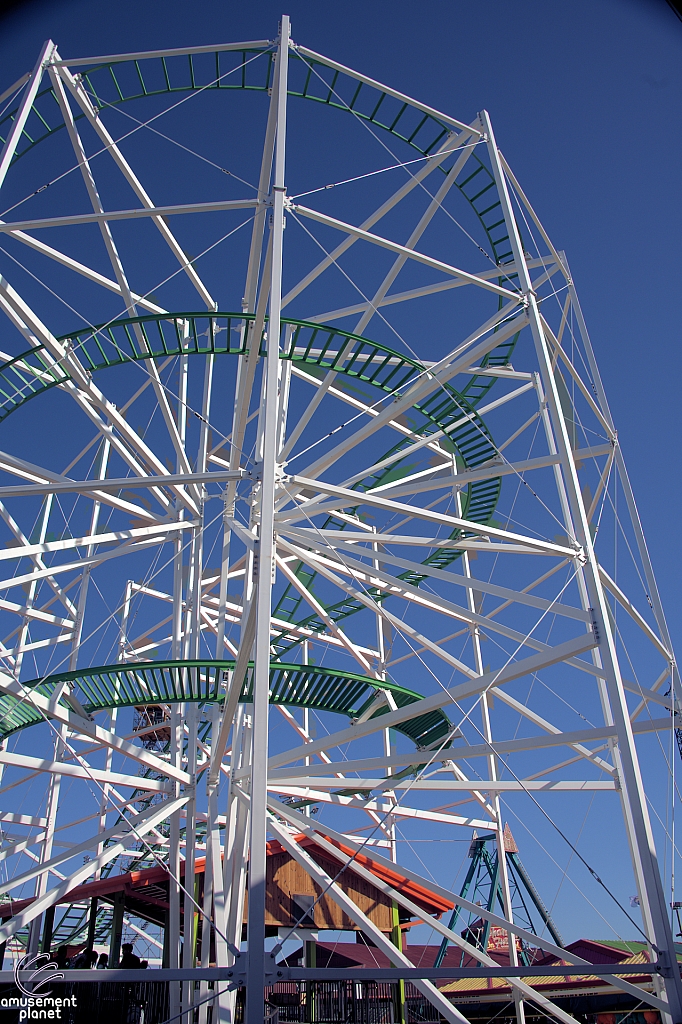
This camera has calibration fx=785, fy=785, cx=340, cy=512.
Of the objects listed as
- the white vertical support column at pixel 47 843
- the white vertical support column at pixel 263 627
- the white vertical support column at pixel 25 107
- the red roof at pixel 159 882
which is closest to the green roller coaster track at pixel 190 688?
the white vertical support column at pixel 47 843

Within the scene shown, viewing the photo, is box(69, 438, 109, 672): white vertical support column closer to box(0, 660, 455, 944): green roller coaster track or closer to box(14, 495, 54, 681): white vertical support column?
box(14, 495, 54, 681): white vertical support column

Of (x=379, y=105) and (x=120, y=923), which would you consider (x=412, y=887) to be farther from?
(x=379, y=105)

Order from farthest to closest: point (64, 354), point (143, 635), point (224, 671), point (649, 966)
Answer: point (143, 635) < point (224, 671) < point (64, 354) < point (649, 966)

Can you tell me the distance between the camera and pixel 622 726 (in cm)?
730

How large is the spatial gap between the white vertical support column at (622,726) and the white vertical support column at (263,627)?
10.5 ft

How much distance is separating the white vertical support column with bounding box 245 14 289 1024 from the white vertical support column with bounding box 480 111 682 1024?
319cm

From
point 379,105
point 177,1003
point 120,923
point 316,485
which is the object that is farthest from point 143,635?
point 379,105

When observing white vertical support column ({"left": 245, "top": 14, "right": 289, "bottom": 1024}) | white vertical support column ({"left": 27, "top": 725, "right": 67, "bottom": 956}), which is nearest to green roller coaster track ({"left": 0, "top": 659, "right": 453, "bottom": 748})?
white vertical support column ({"left": 27, "top": 725, "right": 67, "bottom": 956})

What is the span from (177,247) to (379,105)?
378 cm

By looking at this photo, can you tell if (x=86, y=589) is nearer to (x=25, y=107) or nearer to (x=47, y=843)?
(x=47, y=843)

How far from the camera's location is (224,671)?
11422 millimetres

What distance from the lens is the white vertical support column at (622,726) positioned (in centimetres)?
645

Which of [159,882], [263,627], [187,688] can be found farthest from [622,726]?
[159,882]

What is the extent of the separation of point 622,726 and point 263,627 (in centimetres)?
348
